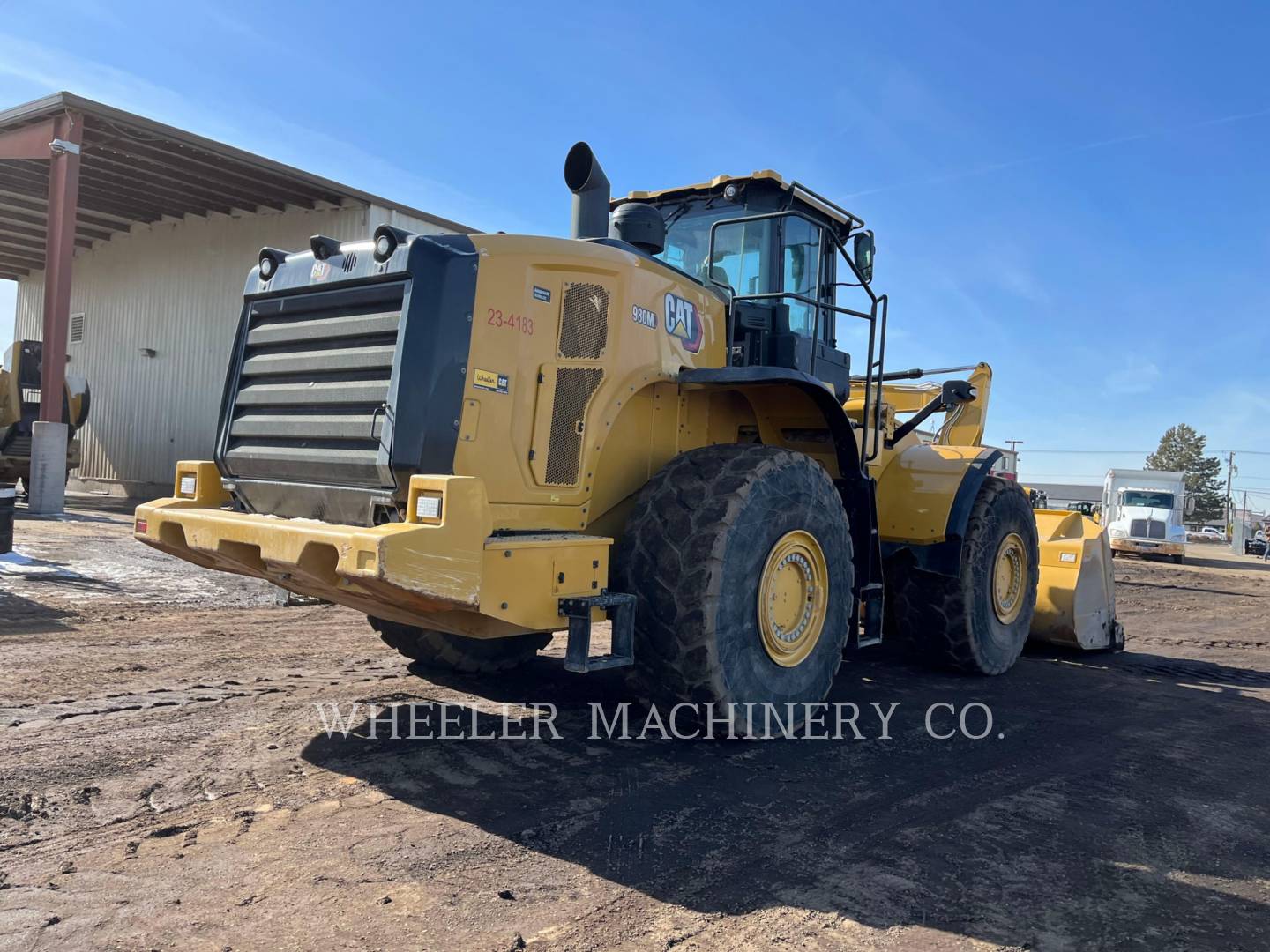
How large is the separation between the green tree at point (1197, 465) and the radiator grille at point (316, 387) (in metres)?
93.7

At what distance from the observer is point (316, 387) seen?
450cm

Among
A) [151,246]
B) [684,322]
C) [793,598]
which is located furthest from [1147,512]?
[151,246]

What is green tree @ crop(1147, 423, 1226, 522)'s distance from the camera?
8538cm

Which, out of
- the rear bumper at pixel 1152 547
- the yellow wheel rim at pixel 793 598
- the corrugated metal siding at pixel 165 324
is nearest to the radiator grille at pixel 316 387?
the yellow wheel rim at pixel 793 598

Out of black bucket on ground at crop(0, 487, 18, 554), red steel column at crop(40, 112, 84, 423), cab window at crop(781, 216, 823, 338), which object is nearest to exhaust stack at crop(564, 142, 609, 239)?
cab window at crop(781, 216, 823, 338)

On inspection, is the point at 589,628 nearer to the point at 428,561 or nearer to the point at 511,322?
the point at 428,561

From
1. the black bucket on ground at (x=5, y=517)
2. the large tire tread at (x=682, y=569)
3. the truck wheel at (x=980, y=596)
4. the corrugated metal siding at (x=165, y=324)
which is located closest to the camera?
the large tire tread at (x=682, y=569)

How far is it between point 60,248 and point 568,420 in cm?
1530

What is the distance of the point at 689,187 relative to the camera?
6250 millimetres

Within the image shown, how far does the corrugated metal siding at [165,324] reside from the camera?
20812mm

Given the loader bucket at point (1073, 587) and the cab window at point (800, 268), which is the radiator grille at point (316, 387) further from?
the loader bucket at point (1073, 587)

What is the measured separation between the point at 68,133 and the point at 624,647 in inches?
647

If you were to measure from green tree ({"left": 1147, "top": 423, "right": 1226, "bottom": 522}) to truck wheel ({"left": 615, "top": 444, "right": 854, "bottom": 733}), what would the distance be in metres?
92.2

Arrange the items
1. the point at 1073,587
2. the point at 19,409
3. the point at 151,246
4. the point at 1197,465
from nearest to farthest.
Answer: the point at 1073,587, the point at 19,409, the point at 151,246, the point at 1197,465
